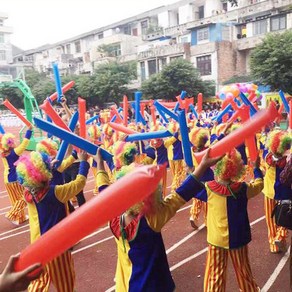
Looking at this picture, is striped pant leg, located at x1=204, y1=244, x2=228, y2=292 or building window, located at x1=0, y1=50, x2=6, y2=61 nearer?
striped pant leg, located at x1=204, y1=244, x2=228, y2=292

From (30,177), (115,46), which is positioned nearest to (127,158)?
(30,177)

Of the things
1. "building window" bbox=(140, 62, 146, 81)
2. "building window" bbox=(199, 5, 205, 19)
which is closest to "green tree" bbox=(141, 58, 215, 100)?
"building window" bbox=(140, 62, 146, 81)

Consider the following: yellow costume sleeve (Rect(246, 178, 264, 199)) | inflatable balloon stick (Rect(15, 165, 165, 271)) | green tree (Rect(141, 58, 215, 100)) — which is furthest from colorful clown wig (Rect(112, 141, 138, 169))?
green tree (Rect(141, 58, 215, 100))

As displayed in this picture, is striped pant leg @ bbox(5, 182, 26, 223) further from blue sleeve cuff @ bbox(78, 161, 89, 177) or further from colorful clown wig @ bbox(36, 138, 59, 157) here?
blue sleeve cuff @ bbox(78, 161, 89, 177)

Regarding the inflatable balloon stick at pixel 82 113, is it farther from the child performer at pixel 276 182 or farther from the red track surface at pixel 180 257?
the child performer at pixel 276 182

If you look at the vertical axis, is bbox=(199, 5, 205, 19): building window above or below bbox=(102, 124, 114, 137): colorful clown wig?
above

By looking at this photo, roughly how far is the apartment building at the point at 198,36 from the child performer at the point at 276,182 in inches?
714

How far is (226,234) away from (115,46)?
44790mm

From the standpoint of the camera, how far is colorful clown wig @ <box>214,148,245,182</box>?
3451 millimetres

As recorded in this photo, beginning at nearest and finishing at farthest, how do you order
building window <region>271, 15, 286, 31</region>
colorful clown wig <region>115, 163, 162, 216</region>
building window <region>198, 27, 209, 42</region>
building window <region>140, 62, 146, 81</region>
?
colorful clown wig <region>115, 163, 162, 216</region>, building window <region>271, 15, 286, 31</region>, building window <region>198, 27, 209, 42</region>, building window <region>140, 62, 146, 81</region>

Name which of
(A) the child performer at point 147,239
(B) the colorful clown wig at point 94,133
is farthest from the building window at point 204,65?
(A) the child performer at point 147,239

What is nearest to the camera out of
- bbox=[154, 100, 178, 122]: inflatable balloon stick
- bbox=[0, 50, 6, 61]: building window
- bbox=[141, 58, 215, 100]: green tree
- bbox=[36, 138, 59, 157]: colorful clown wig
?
bbox=[36, 138, 59, 157]: colorful clown wig

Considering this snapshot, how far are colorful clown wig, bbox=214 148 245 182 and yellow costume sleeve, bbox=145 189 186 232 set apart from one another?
0.98 metres

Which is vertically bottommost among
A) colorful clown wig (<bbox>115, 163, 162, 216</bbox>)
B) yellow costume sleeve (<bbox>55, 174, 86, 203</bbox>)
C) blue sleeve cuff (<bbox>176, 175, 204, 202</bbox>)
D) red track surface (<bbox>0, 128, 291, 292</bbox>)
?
red track surface (<bbox>0, 128, 291, 292</bbox>)
